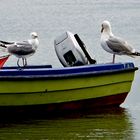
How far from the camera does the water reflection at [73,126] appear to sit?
43.1ft

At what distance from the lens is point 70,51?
1500cm

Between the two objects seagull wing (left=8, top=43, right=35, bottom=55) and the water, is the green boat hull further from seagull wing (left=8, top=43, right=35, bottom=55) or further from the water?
seagull wing (left=8, top=43, right=35, bottom=55)

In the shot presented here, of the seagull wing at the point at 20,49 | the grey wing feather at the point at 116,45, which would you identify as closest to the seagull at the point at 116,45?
the grey wing feather at the point at 116,45

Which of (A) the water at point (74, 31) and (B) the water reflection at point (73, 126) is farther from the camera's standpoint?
(A) the water at point (74, 31)

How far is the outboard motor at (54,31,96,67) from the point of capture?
48.8 feet

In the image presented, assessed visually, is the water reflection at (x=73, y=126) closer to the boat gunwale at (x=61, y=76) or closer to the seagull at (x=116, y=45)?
the boat gunwale at (x=61, y=76)

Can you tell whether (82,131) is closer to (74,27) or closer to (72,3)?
(74,27)

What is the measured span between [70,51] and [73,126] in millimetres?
1734

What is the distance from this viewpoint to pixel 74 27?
31.2 meters

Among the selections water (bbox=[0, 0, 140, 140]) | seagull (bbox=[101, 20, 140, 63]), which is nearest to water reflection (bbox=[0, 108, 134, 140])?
water (bbox=[0, 0, 140, 140])

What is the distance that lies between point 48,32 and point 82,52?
14.1 metres

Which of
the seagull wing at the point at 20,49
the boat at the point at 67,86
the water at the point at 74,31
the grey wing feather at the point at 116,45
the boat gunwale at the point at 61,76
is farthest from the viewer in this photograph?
the grey wing feather at the point at 116,45

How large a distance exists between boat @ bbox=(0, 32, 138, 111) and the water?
0.93 feet

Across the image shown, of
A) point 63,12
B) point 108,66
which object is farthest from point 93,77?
point 63,12
